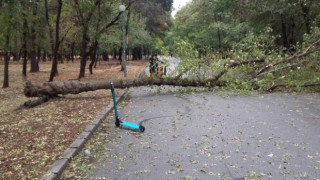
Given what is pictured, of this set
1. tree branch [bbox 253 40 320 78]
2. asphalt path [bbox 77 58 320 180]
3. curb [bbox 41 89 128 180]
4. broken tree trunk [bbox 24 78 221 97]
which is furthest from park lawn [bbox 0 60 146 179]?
tree branch [bbox 253 40 320 78]

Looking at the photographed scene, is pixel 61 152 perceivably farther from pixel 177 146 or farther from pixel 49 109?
pixel 49 109

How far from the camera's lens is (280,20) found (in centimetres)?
1836

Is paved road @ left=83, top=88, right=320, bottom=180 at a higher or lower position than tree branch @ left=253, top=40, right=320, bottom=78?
lower

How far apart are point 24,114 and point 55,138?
283cm

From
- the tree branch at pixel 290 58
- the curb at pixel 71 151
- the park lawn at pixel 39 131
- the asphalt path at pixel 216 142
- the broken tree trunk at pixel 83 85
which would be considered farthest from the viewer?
the tree branch at pixel 290 58

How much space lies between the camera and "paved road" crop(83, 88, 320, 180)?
4.44 metres

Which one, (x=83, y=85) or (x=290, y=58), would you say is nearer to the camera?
(x=83, y=85)

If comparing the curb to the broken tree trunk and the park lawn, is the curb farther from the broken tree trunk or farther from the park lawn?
the broken tree trunk

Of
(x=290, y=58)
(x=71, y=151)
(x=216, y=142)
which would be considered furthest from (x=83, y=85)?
(x=290, y=58)

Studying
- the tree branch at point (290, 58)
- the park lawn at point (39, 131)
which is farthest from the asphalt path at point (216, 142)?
the tree branch at point (290, 58)

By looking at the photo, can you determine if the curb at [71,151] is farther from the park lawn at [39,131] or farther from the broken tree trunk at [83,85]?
the broken tree trunk at [83,85]

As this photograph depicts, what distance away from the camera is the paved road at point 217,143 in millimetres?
4441

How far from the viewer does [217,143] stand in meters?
5.71

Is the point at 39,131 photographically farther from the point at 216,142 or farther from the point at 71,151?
the point at 216,142
